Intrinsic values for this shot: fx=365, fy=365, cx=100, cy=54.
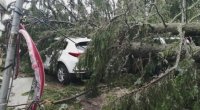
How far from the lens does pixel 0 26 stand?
15.0 feet

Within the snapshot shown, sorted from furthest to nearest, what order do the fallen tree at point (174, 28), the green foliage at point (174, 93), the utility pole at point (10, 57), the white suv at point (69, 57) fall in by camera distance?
the white suv at point (69, 57) → the fallen tree at point (174, 28) → the green foliage at point (174, 93) → the utility pole at point (10, 57)

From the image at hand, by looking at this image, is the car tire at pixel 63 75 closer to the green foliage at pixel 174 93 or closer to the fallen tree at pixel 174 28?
the fallen tree at pixel 174 28

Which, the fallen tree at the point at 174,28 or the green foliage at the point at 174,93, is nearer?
the green foliage at the point at 174,93

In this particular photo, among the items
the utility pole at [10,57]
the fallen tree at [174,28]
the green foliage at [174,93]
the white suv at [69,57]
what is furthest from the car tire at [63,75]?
the utility pole at [10,57]

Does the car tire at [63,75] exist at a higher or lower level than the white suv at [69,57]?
lower

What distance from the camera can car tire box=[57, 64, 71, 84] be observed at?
9783 millimetres

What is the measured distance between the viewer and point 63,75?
9.87 meters

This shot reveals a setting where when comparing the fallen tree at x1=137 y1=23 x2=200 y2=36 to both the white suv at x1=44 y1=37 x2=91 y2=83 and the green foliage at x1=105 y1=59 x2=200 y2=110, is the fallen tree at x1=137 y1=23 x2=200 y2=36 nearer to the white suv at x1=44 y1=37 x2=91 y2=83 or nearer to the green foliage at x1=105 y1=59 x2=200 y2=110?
the green foliage at x1=105 y1=59 x2=200 y2=110

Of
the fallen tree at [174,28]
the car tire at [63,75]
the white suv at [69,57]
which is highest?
the fallen tree at [174,28]

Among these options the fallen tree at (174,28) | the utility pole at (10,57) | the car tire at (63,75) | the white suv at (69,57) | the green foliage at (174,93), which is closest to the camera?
the utility pole at (10,57)

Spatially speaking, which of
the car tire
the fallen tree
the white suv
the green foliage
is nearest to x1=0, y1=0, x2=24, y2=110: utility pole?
the green foliage

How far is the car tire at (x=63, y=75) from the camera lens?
9783 millimetres

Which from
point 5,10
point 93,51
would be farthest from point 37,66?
point 93,51

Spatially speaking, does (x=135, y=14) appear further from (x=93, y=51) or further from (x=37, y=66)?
(x=37, y=66)
